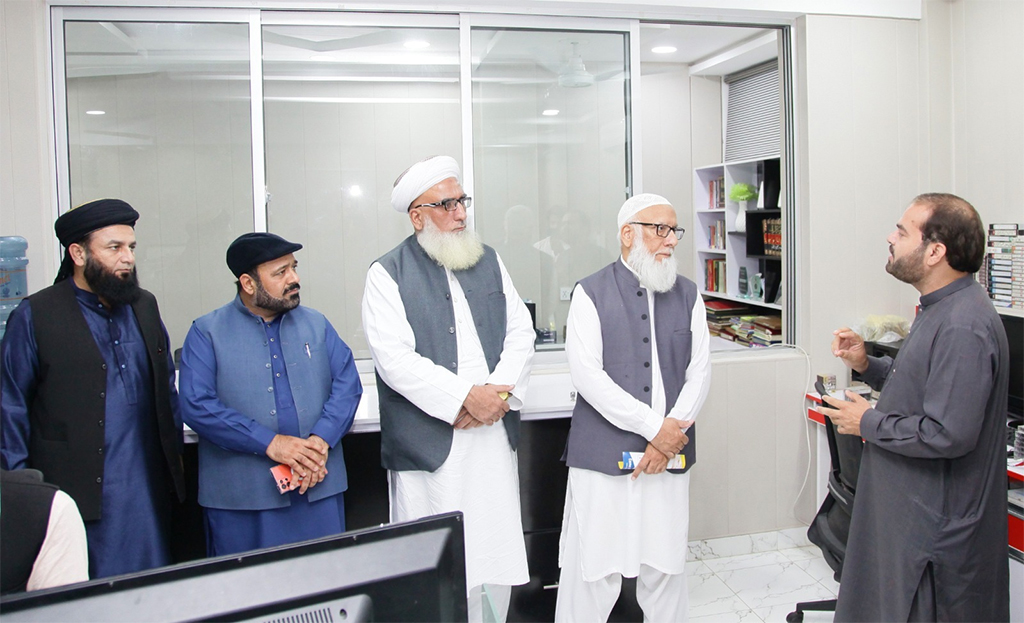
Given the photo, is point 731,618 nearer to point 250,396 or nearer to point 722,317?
point 250,396

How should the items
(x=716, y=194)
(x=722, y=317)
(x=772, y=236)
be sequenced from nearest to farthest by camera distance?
(x=772, y=236)
(x=722, y=317)
(x=716, y=194)

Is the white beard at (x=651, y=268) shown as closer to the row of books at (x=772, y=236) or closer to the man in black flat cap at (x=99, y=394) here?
the man in black flat cap at (x=99, y=394)

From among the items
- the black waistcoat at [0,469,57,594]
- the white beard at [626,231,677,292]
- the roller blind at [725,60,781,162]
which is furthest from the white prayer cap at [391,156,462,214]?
the roller blind at [725,60,781,162]

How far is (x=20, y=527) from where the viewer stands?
4.00ft

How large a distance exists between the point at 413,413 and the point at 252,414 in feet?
1.61

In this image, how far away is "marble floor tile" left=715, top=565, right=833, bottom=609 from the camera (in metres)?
3.07

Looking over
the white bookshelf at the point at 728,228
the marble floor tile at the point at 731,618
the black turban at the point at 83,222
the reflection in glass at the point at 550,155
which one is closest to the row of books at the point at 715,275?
the white bookshelf at the point at 728,228

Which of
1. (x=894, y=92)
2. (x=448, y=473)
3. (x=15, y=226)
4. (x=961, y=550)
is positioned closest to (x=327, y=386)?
(x=448, y=473)

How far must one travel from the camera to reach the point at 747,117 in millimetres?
5457

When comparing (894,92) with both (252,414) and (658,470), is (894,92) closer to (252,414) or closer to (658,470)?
(658,470)

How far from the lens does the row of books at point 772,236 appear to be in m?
4.87

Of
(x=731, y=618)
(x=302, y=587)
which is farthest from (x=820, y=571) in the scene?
(x=302, y=587)

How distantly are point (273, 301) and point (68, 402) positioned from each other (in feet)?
2.03

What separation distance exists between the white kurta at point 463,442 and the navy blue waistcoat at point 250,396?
0.74 ft
